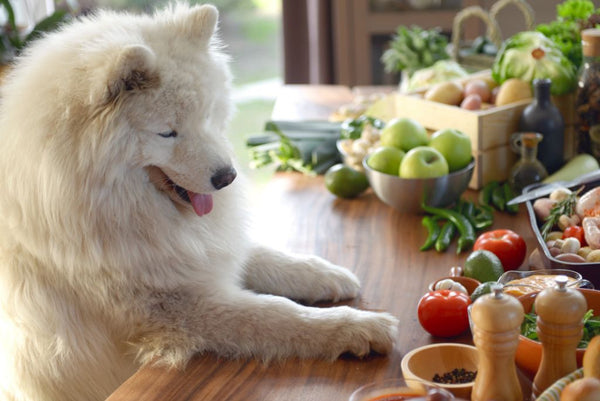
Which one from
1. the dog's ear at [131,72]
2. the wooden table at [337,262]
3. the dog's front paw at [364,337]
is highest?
the dog's ear at [131,72]

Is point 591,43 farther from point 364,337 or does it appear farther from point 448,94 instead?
point 364,337

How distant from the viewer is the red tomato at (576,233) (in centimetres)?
142

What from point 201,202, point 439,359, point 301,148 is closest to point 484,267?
point 439,359

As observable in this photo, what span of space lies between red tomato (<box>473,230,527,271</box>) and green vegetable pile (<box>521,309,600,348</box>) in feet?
1.45

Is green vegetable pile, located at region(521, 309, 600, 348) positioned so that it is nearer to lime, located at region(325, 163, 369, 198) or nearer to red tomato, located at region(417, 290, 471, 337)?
red tomato, located at region(417, 290, 471, 337)

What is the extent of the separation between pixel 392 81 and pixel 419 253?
278 centimetres

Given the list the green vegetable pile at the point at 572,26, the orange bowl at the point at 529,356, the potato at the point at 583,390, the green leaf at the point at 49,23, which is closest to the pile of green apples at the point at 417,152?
the green vegetable pile at the point at 572,26

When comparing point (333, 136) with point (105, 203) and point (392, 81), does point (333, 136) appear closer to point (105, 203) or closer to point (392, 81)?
point (105, 203)

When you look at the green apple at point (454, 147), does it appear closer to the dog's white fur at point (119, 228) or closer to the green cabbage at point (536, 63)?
the green cabbage at point (536, 63)

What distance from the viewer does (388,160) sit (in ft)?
6.18

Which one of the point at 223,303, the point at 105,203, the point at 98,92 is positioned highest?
the point at 98,92

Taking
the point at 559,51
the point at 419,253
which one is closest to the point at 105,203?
the point at 419,253

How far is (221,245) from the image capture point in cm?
147

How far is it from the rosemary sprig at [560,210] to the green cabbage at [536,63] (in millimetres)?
565
